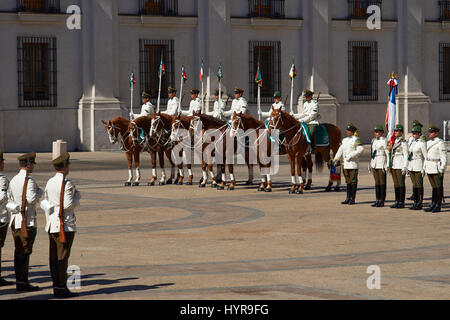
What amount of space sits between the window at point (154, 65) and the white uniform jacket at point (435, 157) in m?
21.5

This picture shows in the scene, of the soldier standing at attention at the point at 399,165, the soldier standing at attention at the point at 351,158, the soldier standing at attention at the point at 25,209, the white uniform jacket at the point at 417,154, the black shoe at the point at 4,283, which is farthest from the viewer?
the soldier standing at attention at the point at 351,158

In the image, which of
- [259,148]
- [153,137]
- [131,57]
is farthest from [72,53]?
[259,148]

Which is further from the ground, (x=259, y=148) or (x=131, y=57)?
(x=131, y=57)

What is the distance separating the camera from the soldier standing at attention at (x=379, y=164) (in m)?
20.4

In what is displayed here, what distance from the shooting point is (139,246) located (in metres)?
14.7

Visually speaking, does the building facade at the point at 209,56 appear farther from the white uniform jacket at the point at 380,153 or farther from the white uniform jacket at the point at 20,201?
the white uniform jacket at the point at 20,201

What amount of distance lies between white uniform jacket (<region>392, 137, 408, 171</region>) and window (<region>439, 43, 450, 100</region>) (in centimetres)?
2739

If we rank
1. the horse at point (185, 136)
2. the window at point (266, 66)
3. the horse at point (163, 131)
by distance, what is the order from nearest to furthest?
the horse at point (185, 136), the horse at point (163, 131), the window at point (266, 66)

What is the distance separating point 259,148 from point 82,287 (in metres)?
13.2

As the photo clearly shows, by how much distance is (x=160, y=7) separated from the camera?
40.4m

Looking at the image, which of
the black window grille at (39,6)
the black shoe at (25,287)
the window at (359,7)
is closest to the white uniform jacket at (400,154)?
the black shoe at (25,287)

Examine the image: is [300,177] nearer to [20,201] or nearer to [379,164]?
[379,164]

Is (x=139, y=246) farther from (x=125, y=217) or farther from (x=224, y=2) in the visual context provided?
(x=224, y=2)

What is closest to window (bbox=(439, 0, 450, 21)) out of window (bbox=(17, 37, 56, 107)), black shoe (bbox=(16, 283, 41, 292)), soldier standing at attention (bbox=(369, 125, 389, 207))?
window (bbox=(17, 37, 56, 107))
